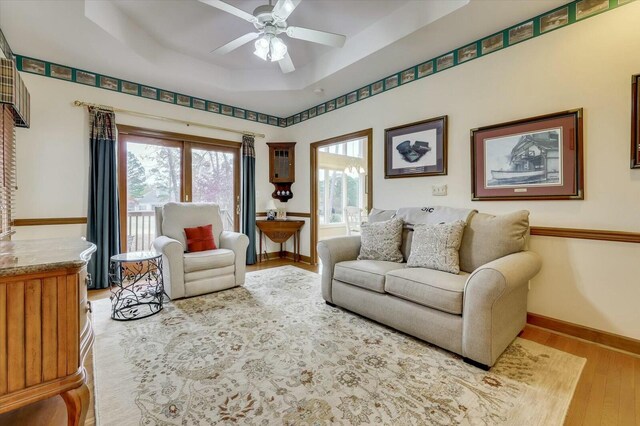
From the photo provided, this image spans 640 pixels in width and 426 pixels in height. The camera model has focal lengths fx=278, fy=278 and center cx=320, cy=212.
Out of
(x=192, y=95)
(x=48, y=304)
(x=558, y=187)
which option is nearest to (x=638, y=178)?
(x=558, y=187)

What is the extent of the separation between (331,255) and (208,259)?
Answer: 141cm

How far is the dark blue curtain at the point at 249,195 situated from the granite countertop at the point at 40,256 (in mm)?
3092

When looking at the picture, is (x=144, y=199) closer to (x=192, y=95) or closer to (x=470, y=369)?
(x=192, y=95)

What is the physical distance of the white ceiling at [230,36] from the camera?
2418 millimetres

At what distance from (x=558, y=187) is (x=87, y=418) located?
350 cm

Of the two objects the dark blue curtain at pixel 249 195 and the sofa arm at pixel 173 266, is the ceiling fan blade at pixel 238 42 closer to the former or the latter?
the sofa arm at pixel 173 266

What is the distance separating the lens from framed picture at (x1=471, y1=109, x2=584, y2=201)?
7.34ft

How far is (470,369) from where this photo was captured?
179 centimetres

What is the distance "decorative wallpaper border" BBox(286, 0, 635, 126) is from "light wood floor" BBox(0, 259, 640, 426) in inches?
100

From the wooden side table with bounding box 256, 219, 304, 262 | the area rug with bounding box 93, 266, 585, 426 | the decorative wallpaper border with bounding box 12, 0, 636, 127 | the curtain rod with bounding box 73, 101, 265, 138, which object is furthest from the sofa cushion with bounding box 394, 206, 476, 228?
the curtain rod with bounding box 73, 101, 265, 138

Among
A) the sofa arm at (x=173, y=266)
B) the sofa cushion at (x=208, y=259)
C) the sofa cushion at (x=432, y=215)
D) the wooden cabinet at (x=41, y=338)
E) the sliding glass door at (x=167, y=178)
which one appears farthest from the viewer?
the sliding glass door at (x=167, y=178)

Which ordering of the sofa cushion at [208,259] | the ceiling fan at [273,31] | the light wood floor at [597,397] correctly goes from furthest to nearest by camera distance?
the sofa cushion at [208,259] → the ceiling fan at [273,31] → the light wood floor at [597,397]

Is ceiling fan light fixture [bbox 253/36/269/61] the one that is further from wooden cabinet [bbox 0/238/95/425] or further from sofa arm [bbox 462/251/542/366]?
sofa arm [bbox 462/251/542/366]

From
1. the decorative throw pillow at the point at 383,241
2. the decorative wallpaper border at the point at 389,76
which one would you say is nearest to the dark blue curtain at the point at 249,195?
the decorative wallpaper border at the point at 389,76
